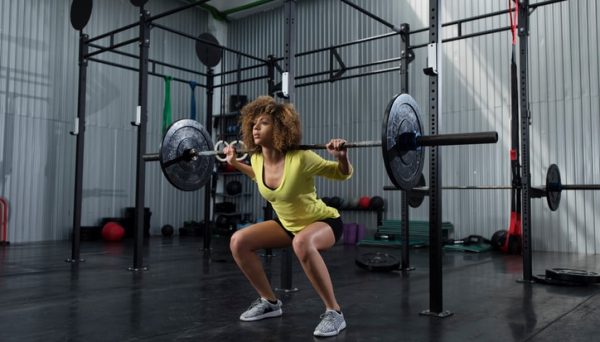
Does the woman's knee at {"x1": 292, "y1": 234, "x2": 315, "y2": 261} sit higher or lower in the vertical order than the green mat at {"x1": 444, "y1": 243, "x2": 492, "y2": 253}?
higher

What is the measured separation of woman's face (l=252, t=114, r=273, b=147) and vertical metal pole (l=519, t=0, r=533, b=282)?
2.12 m

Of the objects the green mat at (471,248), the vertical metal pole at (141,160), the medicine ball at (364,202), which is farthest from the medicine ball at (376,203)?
the vertical metal pole at (141,160)

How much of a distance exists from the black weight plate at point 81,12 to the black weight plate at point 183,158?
2.74 m

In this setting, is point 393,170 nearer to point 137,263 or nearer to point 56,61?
point 137,263

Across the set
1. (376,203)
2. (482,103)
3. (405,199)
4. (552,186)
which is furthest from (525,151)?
(376,203)

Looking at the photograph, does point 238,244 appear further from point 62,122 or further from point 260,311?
point 62,122

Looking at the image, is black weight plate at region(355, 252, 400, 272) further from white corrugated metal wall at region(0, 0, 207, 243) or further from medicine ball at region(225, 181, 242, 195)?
white corrugated metal wall at region(0, 0, 207, 243)

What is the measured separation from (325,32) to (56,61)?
437 cm

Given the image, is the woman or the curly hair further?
the curly hair

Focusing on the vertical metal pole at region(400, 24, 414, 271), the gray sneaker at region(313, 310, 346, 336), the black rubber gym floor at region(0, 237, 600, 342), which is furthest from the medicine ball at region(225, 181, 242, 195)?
the gray sneaker at region(313, 310, 346, 336)

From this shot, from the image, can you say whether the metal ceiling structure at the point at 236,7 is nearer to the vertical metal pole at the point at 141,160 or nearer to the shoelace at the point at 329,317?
the vertical metal pole at the point at 141,160

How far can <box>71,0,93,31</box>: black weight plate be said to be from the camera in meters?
5.34

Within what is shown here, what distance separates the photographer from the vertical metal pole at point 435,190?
2576 millimetres

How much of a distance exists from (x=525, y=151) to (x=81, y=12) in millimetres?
4667
